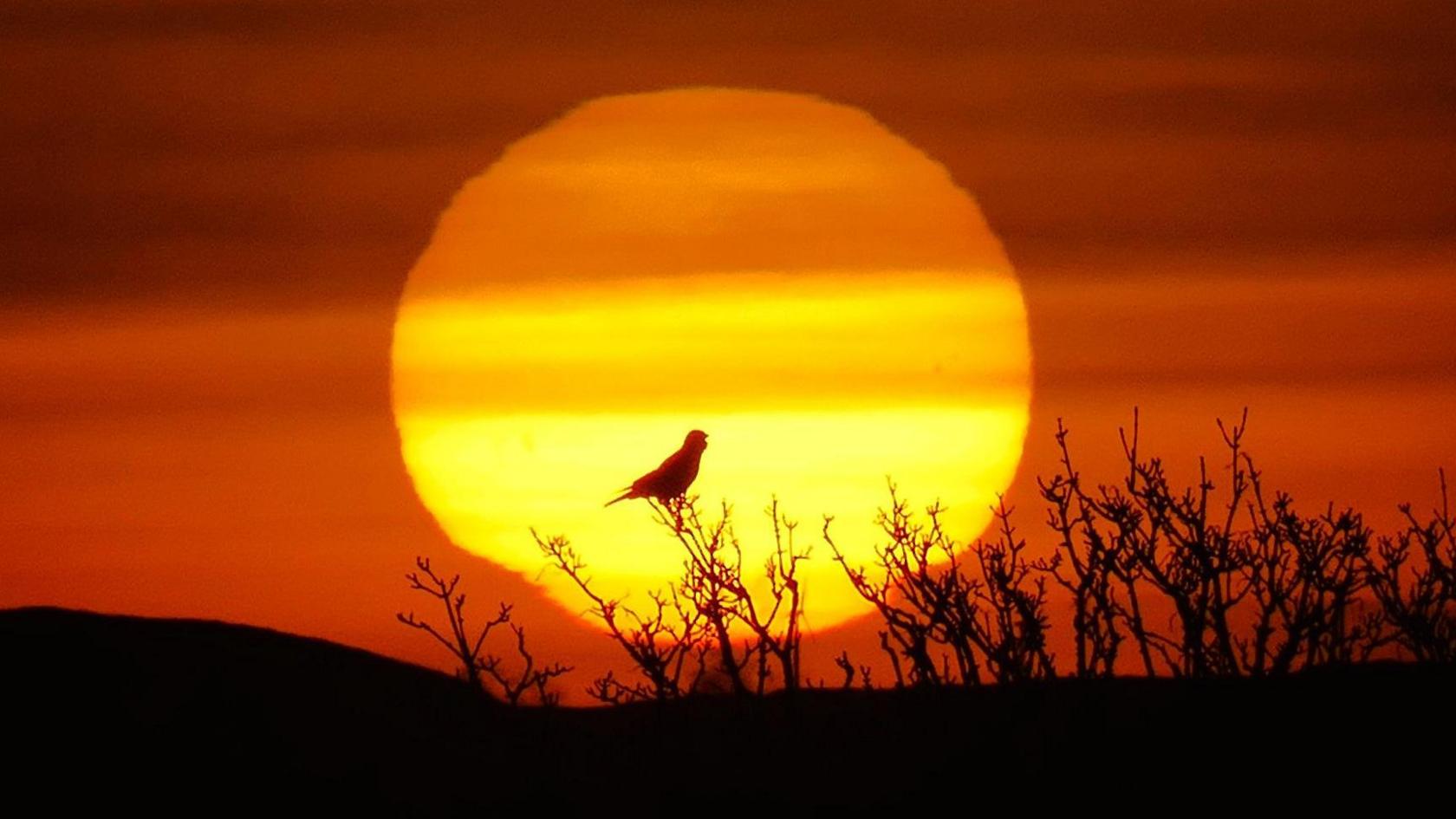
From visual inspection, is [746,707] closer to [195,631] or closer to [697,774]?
[697,774]

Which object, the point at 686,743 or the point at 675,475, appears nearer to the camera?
the point at 686,743

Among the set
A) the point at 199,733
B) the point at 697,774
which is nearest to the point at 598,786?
the point at 697,774

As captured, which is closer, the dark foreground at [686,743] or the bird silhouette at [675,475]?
the dark foreground at [686,743]

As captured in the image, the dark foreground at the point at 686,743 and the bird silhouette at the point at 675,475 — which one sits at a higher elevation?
the bird silhouette at the point at 675,475
